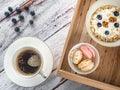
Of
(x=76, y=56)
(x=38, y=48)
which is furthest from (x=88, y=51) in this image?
(x=38, y=48)

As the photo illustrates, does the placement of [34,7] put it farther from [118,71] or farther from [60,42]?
[118,71]

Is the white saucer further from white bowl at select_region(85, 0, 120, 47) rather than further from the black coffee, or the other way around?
white bowl at select_region(85, 0, 120, 47)

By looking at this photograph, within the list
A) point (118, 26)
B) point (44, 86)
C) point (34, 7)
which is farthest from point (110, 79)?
point (34, 7)

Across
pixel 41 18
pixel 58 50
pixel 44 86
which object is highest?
pixel 41 18

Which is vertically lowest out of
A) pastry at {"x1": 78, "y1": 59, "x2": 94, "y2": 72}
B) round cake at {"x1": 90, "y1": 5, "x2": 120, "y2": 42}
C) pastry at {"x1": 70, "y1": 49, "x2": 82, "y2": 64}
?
pastry at {"x1": 78, "y1": 59, "x2": 94, "y2": 72}

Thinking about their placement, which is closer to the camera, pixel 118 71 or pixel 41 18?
pixel 118 71

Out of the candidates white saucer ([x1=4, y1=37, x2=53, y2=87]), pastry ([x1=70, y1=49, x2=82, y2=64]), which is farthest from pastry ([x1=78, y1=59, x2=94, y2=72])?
white saucer ([x1=4, y1=37, x2=53, y2=87])
